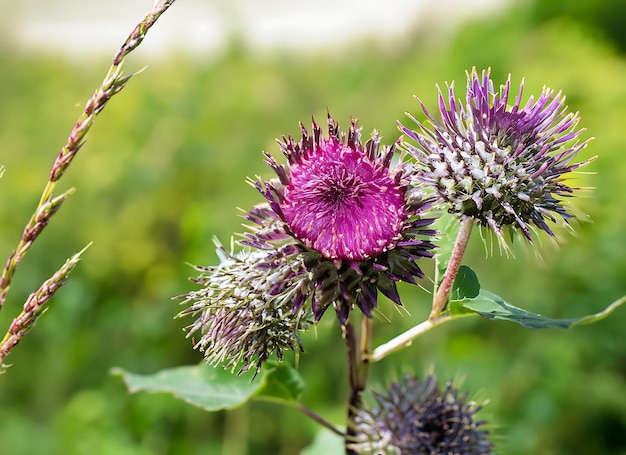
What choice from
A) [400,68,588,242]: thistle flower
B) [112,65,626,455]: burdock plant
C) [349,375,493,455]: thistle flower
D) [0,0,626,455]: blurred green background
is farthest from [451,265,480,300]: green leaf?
[0,0,626,455]: blurred green background

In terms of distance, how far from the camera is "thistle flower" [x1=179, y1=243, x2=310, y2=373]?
3.70ft

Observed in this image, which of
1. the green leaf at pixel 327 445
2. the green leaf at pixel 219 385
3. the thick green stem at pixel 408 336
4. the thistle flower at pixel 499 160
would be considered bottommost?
the green leaf at pixel 327 445

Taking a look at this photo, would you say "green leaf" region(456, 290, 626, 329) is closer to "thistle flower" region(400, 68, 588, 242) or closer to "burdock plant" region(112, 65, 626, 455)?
"burdock plant" region(112, 65, 626, 455)

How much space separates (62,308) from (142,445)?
78cm

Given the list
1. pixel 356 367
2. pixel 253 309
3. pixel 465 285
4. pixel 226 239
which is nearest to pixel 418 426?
pixel 356 367

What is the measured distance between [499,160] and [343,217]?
264mm

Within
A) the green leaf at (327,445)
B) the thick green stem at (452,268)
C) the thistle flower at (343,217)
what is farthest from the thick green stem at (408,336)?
the green leaf at (327,445)

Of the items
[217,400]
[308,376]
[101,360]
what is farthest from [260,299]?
[101,360]

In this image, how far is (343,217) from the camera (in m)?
1.15

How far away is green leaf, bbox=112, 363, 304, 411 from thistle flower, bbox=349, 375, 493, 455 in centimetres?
16

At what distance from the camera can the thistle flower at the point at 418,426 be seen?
4.61ft

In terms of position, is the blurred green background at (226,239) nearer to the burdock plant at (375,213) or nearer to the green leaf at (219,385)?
the green leaf at (219,385)

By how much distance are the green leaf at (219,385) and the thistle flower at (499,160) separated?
0.51 metres

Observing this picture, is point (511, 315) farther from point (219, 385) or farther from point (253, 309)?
point (219, 385)
